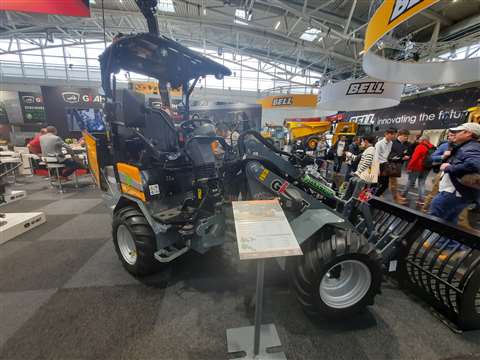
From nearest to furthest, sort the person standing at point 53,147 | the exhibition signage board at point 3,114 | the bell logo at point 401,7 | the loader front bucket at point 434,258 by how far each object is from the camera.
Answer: the loader front bucket at point 434,258
the bell logo at point 401,7
the person standing at point 53,147
the exhibition signage board at point 3,114

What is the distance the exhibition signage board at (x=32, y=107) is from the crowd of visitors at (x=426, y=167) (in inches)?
600

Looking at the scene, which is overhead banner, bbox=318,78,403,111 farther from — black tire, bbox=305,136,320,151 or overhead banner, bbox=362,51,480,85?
overhead banner, bbox=362,51,480,85

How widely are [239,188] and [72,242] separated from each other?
2910 millimetres

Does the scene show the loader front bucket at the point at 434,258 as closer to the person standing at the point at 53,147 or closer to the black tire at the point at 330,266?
the black tire at the point at 330,266

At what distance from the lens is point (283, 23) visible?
9734 mm

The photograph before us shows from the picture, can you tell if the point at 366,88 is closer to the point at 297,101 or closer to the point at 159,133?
the point at 297,101

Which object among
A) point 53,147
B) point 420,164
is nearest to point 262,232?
point 420,164

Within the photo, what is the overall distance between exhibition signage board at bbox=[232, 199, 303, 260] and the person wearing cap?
247 centimetres

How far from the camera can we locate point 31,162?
873 cm

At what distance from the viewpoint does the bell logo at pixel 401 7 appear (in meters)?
2.61

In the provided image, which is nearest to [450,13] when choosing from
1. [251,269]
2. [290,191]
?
[290,191]

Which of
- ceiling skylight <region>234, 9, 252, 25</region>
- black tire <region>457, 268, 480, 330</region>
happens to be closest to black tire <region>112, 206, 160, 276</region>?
black tire <region>457, 268, 480, 330</region>

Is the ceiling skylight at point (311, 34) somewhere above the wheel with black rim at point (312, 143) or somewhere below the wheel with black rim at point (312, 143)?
above

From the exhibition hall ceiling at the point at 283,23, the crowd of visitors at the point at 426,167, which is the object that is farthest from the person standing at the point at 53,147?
the crowd of visitors at the point at 426,167
